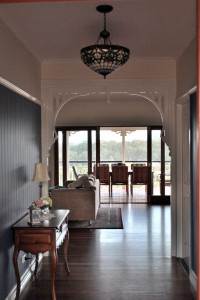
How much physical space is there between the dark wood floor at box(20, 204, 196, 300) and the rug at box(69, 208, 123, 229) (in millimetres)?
243

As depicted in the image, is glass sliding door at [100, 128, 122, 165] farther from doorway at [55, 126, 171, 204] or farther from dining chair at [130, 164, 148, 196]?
dining chair at [130, 164, 148, 196]

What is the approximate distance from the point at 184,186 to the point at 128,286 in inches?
66.4

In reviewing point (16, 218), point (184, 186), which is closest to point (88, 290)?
point (16, 218)

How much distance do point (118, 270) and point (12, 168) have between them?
2008 mm

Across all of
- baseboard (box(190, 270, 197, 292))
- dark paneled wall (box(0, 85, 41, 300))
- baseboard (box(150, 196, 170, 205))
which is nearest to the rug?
baseboard (box(150, 196, 170, 205))

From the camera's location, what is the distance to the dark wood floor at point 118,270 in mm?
3574

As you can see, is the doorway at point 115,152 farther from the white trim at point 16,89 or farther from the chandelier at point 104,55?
the chandelier at point 104,55

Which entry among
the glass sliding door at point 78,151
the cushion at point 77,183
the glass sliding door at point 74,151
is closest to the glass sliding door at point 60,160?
the glass sliding door at point 74,151

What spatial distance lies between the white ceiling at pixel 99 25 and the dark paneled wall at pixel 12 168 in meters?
0.73

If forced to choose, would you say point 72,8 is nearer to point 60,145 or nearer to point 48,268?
point 48,268

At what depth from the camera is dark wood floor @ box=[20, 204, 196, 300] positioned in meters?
3.57

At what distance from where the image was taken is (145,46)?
4172mm

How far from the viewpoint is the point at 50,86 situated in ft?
16.0

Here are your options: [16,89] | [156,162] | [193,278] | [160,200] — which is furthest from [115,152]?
[16,89]
